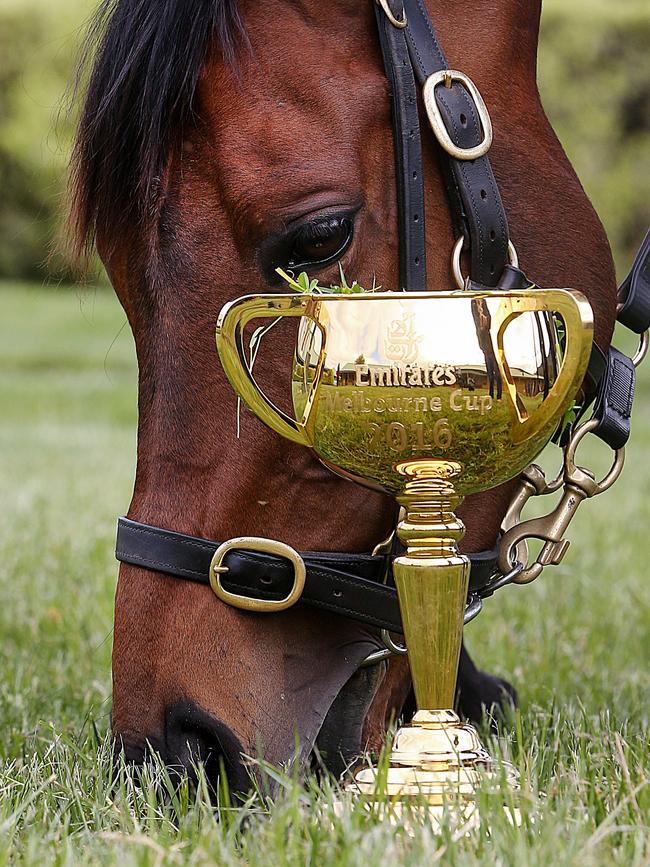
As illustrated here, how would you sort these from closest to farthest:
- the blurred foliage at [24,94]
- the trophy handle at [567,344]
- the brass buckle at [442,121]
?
1. the trophy handle at [567,344]
2. the brass buckle at [442,121]
3. the blurred foliage at [24,94]

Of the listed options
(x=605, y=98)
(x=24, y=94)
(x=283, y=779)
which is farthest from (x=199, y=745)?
(x=24, y=94)

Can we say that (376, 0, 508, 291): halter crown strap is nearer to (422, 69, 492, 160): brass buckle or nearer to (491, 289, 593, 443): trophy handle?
(422, 69, 492, 160): brass buckle

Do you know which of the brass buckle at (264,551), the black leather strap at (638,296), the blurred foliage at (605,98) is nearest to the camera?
the brass buckle at (264,551)

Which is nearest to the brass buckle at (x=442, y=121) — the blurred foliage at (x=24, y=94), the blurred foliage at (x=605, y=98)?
the blurred foliage at (x=605, y=98)

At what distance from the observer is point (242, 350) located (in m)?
1.34

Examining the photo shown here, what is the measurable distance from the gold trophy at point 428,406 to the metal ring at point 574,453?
19 centimetres

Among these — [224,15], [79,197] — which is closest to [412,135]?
[224,15]

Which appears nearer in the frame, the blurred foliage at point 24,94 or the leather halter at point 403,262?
the leather halter at point 403,262

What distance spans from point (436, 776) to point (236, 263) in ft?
2.21

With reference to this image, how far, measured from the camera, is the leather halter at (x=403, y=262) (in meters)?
1.40

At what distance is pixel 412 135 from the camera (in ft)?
4.87

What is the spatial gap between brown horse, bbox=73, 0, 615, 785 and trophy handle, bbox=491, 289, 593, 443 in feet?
0.79

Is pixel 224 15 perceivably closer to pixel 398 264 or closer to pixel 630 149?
pixel 398 264

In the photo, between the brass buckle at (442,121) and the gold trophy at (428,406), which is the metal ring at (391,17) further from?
the gold trophy at (428,406)
